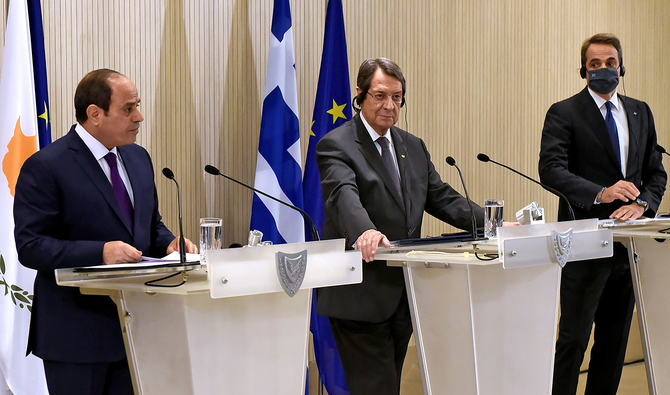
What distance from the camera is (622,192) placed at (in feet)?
9.61

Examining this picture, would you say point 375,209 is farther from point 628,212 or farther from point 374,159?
point 628,212

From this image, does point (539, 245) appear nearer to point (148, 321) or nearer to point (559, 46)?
point (148, 321)

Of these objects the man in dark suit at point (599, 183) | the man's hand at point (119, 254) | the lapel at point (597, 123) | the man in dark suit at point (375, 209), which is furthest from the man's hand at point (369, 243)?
the lapel at point (597, 123)

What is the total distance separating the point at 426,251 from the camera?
2125 mm

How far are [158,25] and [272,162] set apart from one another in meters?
0.91

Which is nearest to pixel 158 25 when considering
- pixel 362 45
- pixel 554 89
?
pixel 362 45

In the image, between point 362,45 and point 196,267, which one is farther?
point 362,45

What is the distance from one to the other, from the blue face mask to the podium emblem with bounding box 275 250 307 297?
2.10m

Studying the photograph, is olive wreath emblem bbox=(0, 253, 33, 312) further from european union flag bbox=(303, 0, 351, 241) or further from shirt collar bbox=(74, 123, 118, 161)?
european union flag bbox=(303, 0, 351, 241)

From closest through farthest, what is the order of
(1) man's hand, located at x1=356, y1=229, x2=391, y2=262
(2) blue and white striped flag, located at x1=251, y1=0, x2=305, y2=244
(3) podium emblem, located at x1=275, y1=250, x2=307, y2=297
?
(3) podium emblem, located at x1=275, y1=250, x2=307, y2=297
(1) man's hand, located at x1=356, y1=229, x2=391, y2=262
(2) blue and white striped flag, located at x1=251, y1=0, x2=305, y2=244

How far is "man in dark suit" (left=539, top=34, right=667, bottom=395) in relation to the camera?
3.04 metres

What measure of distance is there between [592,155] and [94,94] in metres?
2.23

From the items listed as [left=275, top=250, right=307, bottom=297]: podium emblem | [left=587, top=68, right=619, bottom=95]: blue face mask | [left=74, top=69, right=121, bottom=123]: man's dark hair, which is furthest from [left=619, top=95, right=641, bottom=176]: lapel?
[left=74, top=69, right=121, bottom=123]: man's dark hair

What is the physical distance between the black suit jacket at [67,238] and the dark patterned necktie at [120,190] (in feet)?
0.14
